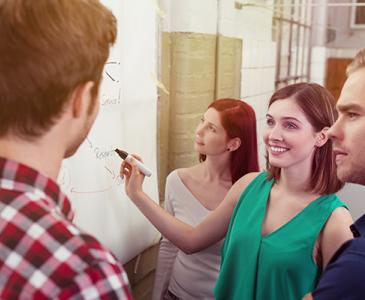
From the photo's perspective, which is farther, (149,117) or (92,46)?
(149,117)

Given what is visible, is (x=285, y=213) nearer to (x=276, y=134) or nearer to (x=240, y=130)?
(x=276, y=134)

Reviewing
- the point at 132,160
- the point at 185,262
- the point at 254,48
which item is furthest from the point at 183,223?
the point at 254,48

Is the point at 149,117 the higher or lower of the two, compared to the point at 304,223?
higher

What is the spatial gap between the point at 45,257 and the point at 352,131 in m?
0.63

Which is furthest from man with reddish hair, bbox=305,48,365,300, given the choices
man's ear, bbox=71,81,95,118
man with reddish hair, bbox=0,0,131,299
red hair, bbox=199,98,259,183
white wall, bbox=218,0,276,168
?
white wall, bbox=218,0,276,168

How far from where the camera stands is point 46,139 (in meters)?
0.57

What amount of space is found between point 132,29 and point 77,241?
99cm

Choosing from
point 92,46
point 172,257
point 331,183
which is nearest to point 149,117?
point 172,257

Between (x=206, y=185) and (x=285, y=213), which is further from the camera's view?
(x=206, y=185)

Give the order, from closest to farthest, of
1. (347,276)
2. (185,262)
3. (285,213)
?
(347,276)
(285,213)
(185,262)

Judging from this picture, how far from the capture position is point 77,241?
51 centimetres

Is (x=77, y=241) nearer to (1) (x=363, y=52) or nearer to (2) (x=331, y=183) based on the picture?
(1) (x=363, y=52)

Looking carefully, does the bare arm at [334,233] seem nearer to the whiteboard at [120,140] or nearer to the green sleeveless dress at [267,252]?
the green sleeveless dress at [267,252]

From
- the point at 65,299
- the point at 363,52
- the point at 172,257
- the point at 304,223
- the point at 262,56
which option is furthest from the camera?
the point at 262,56
